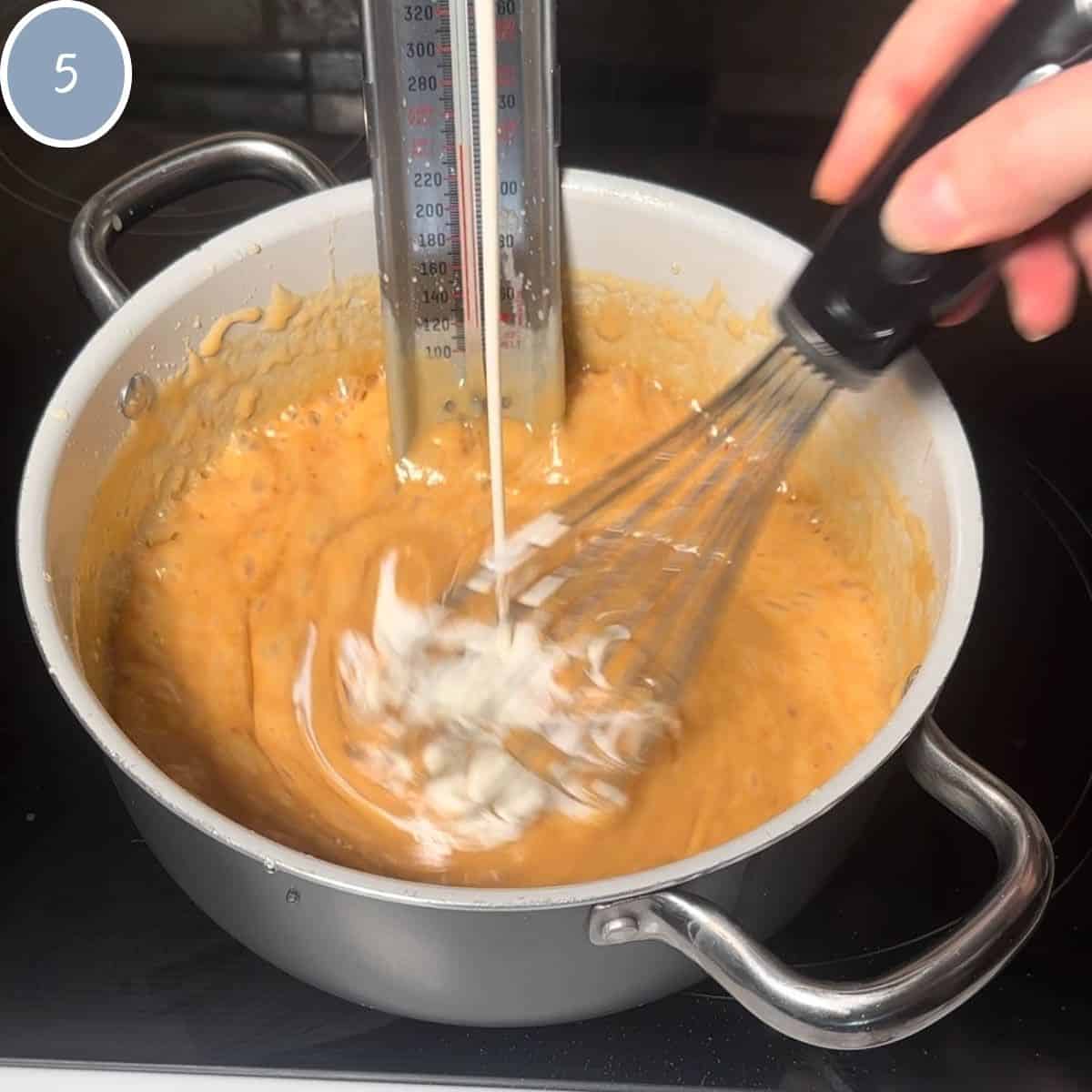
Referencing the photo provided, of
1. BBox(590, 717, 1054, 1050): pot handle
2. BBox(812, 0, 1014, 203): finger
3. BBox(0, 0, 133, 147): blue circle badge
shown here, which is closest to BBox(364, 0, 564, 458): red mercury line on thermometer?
BBox(812, 0, 1014, 203): finger

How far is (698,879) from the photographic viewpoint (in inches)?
23.1

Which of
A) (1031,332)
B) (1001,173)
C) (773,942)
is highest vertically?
(1001,173)

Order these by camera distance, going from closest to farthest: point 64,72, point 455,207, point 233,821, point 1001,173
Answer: point 1001,173, point 233,821, point 455,207, point 64,72

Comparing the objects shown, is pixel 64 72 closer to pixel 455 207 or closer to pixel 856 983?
pixel 455 207

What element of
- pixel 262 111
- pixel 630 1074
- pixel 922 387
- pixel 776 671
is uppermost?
pixel 262 111

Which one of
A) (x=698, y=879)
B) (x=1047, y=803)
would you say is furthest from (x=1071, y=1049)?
(x=698, y=879)

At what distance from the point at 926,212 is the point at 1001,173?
0.12ft

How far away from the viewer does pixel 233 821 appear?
0.72 meters

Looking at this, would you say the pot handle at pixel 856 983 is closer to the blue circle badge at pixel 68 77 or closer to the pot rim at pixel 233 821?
the pot rim at pixel 233 821

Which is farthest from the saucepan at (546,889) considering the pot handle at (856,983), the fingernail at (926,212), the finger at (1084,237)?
the fingernail at (926,212)

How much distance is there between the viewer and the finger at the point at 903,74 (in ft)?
2.36

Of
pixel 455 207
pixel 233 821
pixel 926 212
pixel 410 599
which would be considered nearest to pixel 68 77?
pixel 455 207

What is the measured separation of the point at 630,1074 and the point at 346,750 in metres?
0.27

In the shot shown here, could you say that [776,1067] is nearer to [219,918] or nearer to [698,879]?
[698,879]
